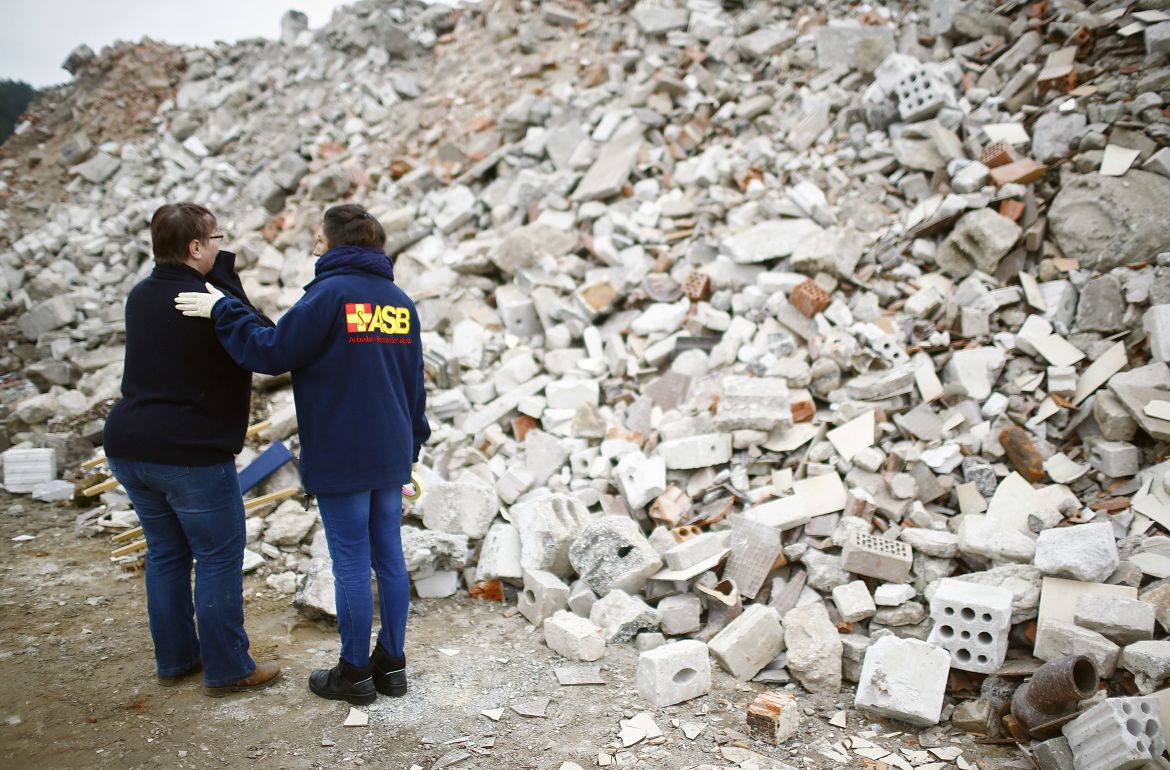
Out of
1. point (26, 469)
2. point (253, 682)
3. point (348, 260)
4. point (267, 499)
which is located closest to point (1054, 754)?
point (253, 682)

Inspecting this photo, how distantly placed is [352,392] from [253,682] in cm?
139

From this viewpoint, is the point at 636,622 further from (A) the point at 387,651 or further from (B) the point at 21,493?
(B) the point at 21,493

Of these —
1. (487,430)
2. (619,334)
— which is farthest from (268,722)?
(619,334)

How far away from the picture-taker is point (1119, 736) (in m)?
2.68

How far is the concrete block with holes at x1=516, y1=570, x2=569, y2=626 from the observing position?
4.01 m

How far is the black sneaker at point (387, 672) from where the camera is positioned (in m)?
3.06

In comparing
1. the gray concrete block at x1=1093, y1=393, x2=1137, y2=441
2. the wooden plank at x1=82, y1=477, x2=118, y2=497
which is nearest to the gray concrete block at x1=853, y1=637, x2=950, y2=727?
the gray concrete block at x1=1093, y1=393, x2=1137, y2=441

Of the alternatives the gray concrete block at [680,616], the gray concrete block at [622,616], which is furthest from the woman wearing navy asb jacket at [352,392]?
the gray concrete block at [680,616]

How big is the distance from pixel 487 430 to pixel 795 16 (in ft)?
23.2

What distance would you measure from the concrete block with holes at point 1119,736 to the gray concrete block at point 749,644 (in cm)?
130

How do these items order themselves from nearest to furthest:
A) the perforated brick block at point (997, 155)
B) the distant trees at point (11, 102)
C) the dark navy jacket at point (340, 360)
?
the dark navy jacket at point (340, 360) < the perforated brick block at point (997, 155) < the distant trees at point (11, 102)

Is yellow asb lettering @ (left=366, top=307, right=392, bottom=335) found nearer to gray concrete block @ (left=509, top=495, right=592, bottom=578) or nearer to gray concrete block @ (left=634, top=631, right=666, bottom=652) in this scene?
gray concrete block @ (left=509, top=495, right=592, bottom=578)

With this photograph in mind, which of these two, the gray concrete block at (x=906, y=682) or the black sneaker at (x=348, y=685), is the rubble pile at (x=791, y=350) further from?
→ the black sneaker at (x=348, y=685)

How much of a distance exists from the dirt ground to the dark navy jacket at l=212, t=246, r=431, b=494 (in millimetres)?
1008
